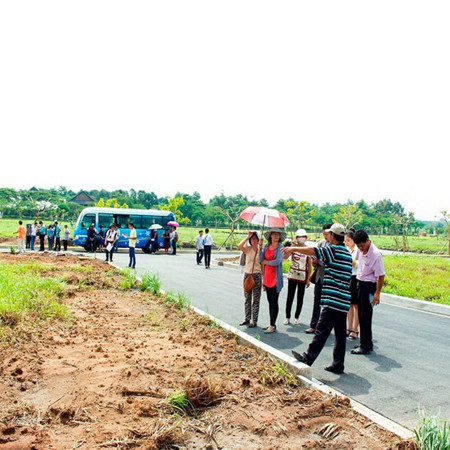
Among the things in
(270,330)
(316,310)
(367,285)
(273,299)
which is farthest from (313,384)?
(316,310)

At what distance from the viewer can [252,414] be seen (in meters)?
3.97

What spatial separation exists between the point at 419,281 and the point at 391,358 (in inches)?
347

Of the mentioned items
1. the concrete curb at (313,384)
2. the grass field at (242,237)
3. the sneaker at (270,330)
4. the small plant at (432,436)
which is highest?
the small plant at (432,436)

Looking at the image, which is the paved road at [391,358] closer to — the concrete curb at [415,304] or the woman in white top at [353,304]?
the woman in white top at [353,304]

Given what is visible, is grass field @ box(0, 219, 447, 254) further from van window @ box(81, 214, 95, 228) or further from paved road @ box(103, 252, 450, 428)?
paved road @ box(103, 252, 450, 428)

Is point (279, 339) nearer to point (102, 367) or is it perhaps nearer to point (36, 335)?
point (102, 367)

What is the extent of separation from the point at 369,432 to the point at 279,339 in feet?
10.3

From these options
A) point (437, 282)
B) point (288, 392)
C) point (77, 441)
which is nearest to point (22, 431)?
point (77, 441)

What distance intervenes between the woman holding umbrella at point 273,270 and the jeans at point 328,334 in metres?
1.91

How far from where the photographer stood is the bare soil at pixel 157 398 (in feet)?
11.4

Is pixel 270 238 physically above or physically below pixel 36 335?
above

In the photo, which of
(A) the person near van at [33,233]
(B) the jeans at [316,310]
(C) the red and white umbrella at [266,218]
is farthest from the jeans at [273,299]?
(A) the person near van at [33,233]

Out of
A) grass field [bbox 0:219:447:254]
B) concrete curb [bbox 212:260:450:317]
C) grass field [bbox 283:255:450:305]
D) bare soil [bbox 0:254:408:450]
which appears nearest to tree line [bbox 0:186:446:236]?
grass field [bbox 0:219:447:254]

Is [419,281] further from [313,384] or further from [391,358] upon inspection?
[313,384]
